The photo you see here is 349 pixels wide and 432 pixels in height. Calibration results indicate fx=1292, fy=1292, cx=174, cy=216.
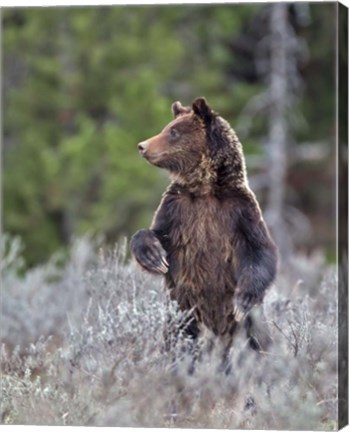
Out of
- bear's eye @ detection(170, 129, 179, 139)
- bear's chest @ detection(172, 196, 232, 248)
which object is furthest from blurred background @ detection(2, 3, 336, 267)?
bear's chest @ detection(172, 196, 232, 248)

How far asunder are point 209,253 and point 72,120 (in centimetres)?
1091

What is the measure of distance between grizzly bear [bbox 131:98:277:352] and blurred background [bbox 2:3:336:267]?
7717mm

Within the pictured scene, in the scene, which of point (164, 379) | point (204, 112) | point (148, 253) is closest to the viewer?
point (148, 253)

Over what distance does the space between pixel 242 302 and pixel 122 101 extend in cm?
981

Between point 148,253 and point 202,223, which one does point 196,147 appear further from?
point 148,253

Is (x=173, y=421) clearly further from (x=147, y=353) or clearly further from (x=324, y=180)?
(x=324, y=180)

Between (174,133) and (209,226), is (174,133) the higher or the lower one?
the higher one

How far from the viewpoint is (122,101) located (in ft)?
53.5

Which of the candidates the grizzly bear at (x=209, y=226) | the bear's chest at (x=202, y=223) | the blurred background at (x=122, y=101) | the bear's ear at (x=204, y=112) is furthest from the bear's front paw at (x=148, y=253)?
the blurred background at (x=122, y=101)

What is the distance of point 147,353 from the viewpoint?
6.89 m

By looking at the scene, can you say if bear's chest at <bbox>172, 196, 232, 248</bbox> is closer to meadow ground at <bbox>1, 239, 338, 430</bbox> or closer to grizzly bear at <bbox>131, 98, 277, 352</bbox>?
grizzly bear at <bbox>131, 98, 277, 352</bbox>

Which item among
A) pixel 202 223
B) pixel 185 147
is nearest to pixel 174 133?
pixel 185 147

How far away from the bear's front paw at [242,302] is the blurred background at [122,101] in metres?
7.92

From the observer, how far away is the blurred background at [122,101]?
15.7 metres
